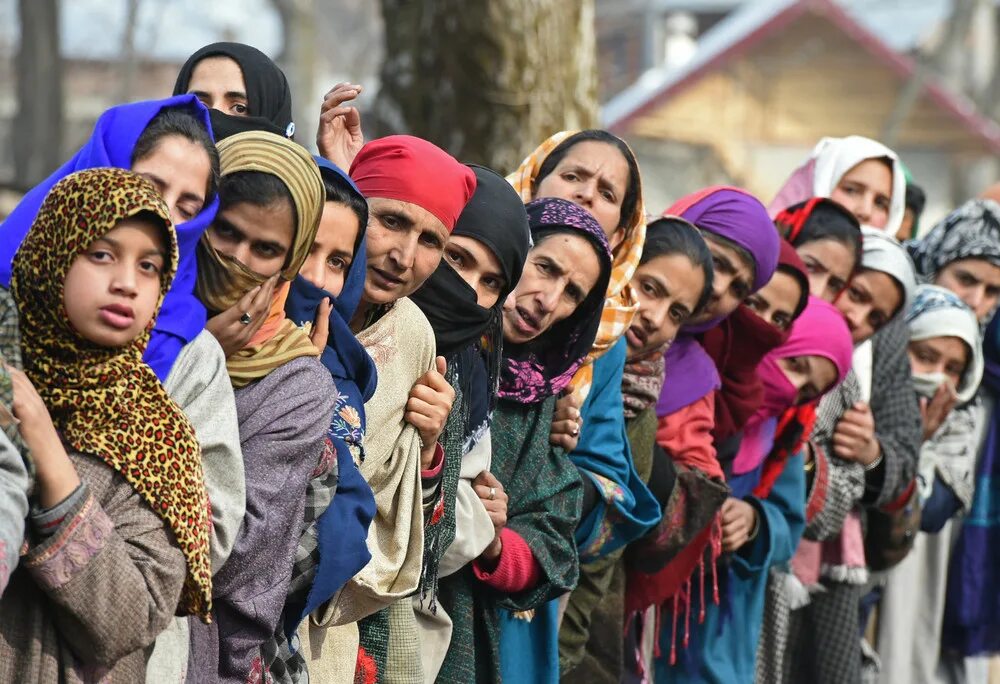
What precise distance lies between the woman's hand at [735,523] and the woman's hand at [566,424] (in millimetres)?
984

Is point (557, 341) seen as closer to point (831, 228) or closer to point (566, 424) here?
point (566, 424)

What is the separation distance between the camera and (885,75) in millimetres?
29078

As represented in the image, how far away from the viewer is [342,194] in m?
3.62

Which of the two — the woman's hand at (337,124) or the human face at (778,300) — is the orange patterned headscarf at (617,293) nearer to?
the human face at (778,300)

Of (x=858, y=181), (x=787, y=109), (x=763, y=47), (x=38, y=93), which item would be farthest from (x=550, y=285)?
(x=787, y=109)

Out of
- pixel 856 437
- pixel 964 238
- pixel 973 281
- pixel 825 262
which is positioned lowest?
pixel 856 437

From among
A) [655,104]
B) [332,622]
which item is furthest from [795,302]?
[655,104]

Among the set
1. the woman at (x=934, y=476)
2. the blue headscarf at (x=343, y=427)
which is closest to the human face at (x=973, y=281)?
the woman at (x=934, y=476)

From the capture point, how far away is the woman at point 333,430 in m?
3.50

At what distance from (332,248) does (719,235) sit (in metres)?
2.00

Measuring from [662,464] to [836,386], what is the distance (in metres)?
1.26

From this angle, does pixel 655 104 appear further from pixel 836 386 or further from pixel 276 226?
pixel 276 226

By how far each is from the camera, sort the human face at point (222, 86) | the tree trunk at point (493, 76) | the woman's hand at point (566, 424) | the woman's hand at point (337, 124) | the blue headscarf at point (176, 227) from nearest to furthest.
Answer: the blue headscarf at point (176, 227) < the woman's hand at point (337, 124) < the human face at point (222, 86) < the woman's hand at point (566, 424) < the tree trunk at point (493, 76)

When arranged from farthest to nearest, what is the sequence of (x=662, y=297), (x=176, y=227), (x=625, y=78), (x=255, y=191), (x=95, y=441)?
(x=625, y=78), (x=662, y=297), (x=255, y=191), (x=176, y=227), (x=95, y=441)
